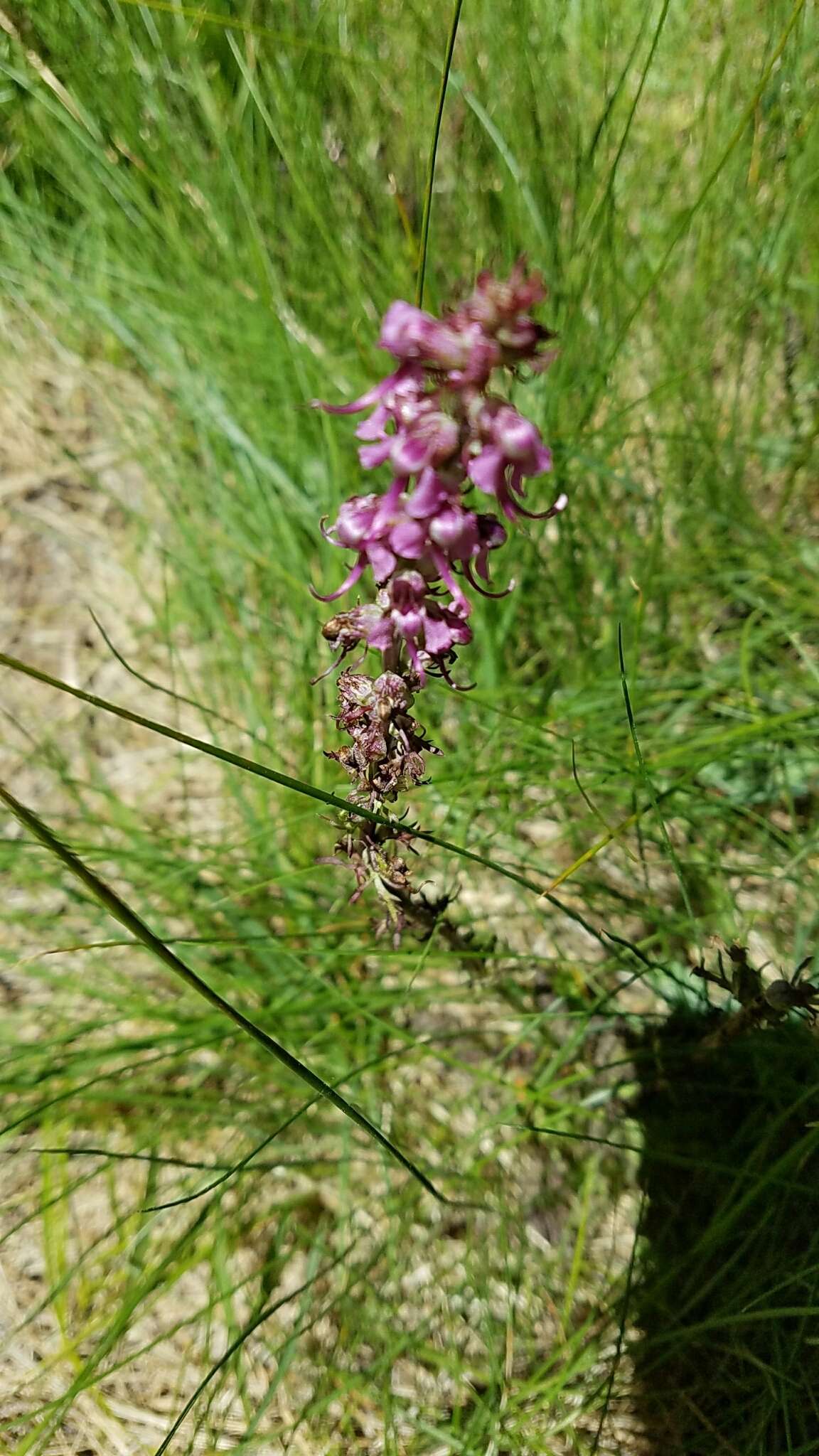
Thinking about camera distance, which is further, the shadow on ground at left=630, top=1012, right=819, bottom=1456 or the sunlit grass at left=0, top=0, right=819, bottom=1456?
the sunlit grass at left=0, top=0, right=819, bottom=1456

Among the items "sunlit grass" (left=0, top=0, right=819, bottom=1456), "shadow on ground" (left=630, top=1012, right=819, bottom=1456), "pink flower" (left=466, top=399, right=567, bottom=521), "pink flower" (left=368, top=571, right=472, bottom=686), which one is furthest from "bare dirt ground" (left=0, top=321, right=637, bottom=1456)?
"pink flower" (left=466, top=399, right=567, bottom=521)

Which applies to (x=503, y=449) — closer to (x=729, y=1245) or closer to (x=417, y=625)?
(x=417, y=625)

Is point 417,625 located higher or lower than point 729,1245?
higher

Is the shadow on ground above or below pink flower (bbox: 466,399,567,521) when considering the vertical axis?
below

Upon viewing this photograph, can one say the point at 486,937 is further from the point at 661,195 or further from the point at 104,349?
the point at 104,349

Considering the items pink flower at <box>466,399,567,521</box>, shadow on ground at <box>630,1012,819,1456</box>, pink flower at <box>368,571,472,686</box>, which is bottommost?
shadow on ground at <box>630,1012,819,1456</box>

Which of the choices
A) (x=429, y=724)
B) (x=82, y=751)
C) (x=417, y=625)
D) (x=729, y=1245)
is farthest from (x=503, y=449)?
(x=82, y=751)

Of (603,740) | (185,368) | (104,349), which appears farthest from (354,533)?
(104,349)

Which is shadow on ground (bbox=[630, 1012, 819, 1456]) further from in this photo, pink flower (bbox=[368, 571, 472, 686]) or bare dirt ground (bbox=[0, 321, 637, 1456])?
pink flower (bbox=[368, 571, 472, 686])
